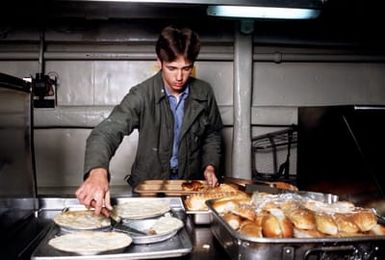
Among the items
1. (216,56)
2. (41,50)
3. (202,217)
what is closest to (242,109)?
(216,56)

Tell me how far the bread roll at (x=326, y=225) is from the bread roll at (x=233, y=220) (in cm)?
21

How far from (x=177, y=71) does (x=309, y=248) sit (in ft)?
4.74

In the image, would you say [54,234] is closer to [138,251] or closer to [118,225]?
[118,225]

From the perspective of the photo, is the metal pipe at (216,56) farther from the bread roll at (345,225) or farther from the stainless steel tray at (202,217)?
the bread roll at (345,225)

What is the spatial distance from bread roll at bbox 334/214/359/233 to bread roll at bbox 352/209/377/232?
12 mm

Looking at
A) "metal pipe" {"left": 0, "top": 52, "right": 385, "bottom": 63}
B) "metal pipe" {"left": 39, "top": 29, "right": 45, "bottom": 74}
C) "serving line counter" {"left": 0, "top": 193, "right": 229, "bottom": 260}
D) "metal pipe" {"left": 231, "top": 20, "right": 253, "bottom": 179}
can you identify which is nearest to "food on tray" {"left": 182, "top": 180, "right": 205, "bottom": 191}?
"serving line counter" {"left": 0, "top": 193, "right": 229, "bottom": 260}

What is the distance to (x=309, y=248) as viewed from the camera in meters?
0.89

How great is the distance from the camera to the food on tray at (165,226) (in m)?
1.12

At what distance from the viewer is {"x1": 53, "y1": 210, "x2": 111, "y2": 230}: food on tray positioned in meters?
1.18

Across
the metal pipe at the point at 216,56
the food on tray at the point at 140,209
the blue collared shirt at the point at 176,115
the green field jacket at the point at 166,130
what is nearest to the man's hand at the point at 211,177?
the green field jacket at the point at 166,130

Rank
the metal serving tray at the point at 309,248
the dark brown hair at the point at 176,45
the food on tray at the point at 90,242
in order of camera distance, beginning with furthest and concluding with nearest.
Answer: the dark brown hair at the point at 176,45 < the food on tray at the point at 90,242 < the metal serving tray at the point at 309,248

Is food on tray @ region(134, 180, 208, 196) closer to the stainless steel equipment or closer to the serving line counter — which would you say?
the serving line counter

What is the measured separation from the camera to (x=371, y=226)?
98 cm

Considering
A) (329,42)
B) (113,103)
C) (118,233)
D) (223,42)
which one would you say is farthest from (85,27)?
(118,233)
